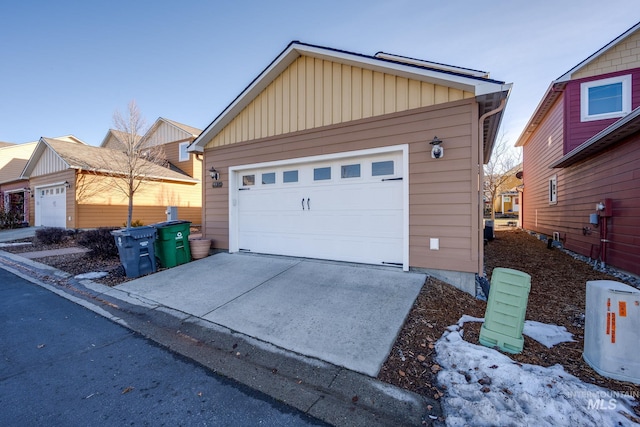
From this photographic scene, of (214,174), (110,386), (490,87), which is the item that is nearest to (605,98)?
(490,87)

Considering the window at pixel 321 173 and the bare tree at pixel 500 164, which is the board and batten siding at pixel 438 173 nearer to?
the window at pixel 321 173

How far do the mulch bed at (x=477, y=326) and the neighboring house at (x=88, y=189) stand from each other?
14.8m

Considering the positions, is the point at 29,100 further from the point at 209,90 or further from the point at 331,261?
the point at 331,261

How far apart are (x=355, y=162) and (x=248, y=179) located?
2.97m

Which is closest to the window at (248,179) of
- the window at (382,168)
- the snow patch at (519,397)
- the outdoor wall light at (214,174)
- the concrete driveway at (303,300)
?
the outdoor wall light at (214,174)

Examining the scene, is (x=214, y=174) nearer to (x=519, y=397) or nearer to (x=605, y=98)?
(x=519, y=397)

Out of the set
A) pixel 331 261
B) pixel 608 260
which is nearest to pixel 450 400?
pixel 331 261

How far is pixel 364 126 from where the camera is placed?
520 cm

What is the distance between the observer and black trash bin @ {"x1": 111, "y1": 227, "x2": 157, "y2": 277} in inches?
214

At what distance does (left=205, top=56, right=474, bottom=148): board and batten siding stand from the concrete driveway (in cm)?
298

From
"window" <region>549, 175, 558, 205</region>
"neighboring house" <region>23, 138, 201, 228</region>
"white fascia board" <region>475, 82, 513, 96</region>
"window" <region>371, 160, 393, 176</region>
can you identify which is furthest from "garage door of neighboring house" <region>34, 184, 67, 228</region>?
"window" <region>549, 175, 558, 205</region>

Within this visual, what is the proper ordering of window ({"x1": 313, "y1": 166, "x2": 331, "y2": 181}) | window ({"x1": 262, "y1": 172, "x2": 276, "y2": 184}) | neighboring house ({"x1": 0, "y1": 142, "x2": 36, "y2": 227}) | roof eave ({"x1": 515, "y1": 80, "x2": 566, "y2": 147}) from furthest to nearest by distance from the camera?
neighboring house ({"x1": 0, "y1": 142, "x2": 36, "y2": 227}) → roof eave ({"x1": 515, "y1": 80, "x2": 566, "y2": 147}) → window ({"x1": 262, "y1": 172, "x2": 276, "y2": 184}) → window ({"x1": 313, "y1": 166, "x2": 331, "y2": 181})

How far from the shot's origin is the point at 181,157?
17625mm

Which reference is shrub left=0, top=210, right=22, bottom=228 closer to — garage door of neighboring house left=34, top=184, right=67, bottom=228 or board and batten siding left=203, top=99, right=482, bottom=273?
garage door of neighboring house left=34, top=184, right=67, bottom=228
